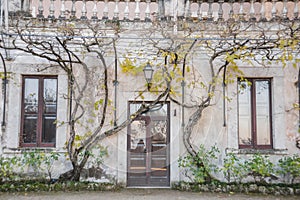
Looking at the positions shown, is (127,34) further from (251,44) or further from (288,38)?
(288,38)

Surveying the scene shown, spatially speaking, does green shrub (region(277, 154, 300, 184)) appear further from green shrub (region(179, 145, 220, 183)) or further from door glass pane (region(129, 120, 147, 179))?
door glass pane (region(129, 120, 147, 179))

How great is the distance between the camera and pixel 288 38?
6.86 metres

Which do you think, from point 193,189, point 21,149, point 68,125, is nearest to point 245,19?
point 193,189

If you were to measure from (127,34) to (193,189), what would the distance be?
389 cm

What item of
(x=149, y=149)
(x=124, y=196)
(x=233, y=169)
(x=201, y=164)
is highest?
(x=149, y=149)

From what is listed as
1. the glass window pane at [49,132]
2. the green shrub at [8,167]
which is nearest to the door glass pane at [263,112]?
the glass window pane at [49,132]

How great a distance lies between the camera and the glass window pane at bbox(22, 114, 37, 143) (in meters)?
7.25

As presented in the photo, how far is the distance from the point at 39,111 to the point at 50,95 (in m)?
0.46

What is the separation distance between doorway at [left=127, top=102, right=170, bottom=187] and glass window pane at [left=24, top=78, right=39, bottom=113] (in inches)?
90.0

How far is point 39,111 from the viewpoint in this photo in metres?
7.31

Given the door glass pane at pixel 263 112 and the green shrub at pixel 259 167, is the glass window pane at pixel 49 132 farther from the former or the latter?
the door glass pane at pixel 263 112

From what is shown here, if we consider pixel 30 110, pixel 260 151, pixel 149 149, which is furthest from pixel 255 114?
pixel 30 110

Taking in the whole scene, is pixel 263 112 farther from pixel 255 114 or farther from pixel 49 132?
pixel 49 132

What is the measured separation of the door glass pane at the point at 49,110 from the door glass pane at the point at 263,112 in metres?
4.91
